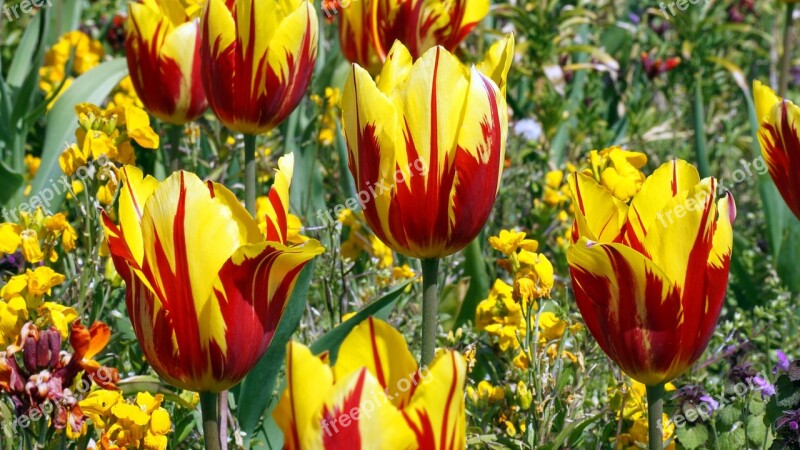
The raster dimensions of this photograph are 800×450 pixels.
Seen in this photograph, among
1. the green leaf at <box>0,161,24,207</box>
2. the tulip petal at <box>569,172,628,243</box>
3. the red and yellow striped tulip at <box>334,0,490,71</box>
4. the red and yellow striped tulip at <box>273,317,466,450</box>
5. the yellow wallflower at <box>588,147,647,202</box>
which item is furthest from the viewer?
the green leaf at <box>0,161,24,207</box>

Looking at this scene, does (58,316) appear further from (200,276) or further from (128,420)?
(200,276)

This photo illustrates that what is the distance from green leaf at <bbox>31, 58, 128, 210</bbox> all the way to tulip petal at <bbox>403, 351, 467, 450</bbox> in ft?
6.99

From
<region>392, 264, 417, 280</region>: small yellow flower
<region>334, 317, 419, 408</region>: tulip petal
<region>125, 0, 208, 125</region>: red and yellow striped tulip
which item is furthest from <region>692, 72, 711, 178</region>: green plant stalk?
<region>334, 317, 419, 408</region>: tulip petal

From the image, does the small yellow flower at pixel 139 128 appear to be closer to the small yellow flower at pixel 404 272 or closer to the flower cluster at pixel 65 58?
the small yellow flower at pixel 404 272

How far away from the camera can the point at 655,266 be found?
1.23 meters

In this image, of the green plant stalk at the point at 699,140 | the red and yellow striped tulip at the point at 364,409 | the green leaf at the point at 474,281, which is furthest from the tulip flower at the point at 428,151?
the green plant stalk at the point at 699,140

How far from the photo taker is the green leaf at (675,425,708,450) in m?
1.87

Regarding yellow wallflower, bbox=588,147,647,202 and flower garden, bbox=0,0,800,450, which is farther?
yellow wallflower, bbox=588,147,647,202

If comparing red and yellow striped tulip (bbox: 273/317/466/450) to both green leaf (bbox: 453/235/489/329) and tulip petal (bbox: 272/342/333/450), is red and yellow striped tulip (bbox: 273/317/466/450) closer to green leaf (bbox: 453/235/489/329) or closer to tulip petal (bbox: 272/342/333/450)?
tulip petal (bbox: 272/342/333/450)

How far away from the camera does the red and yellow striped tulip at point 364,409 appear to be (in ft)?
3.12

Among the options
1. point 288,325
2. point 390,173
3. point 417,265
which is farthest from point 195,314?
point 417,265

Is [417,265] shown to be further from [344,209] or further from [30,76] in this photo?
[30,76]

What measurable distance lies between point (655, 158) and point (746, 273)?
3.80 ft

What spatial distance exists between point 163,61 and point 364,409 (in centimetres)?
142
